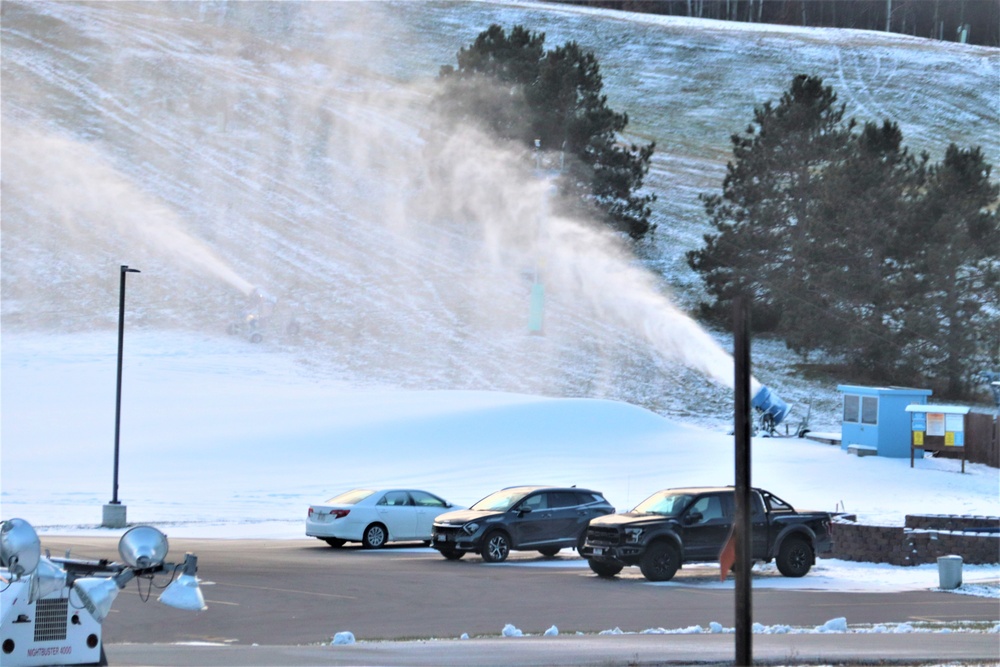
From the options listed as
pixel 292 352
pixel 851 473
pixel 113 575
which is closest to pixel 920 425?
pixel 851 473

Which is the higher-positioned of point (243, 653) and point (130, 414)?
point (243, 653)

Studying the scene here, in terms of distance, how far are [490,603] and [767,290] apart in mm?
58952

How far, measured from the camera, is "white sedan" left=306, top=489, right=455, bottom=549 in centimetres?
2369

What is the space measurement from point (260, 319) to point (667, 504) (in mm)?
55150

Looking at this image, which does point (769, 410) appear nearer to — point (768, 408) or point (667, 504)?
point (768, 408)

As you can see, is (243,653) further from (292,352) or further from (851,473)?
(292,352)

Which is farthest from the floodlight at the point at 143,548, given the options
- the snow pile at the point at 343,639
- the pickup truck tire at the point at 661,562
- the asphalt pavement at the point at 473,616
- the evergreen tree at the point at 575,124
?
the evergreen tree at the point at 575,124

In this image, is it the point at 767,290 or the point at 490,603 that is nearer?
the point at 490,603

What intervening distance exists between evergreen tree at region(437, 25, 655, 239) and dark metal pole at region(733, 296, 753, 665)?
229 ft

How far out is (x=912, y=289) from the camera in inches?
2672

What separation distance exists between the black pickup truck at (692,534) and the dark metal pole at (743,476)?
477 inches

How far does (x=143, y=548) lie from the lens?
7.15 meters

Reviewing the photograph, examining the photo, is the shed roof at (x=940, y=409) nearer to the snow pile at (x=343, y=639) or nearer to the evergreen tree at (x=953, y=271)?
the snow pile at (x=343, y=639)

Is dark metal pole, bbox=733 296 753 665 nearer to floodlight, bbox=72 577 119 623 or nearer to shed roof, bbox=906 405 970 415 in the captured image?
floodlight, bbox=72 577 119 623
